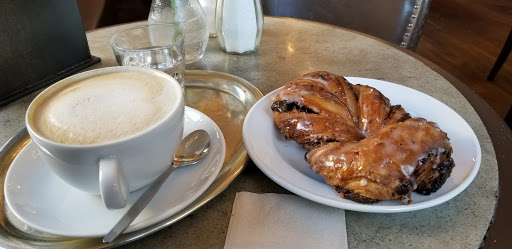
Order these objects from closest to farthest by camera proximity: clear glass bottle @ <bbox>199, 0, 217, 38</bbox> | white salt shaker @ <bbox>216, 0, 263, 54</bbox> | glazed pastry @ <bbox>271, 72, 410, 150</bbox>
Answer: glazed pastry @ <bbox>271, 72, 410, 150</bbox>, white salt shaker @ <bbox>216, 0, 263, 54</bbox>, clear glass bottle @ <bbox>199, 0, 217, 38</bbox>

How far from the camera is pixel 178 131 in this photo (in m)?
0.48

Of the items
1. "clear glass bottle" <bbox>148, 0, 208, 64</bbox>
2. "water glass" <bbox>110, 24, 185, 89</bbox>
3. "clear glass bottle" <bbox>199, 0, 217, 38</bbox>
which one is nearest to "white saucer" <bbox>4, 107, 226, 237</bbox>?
"water glass" <bbox>110, 24, 185, 89</bbox>

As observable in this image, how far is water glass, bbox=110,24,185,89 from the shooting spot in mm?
768

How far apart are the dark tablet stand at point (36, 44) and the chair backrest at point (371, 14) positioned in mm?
862

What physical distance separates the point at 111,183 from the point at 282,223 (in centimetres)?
21

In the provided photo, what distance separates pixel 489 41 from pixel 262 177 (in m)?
2.99

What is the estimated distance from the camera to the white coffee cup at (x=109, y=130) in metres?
0.40

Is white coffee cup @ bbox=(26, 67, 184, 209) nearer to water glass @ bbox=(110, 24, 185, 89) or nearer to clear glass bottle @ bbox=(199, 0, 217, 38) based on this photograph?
water glass @ bbox=(110, 24, 185, 89)

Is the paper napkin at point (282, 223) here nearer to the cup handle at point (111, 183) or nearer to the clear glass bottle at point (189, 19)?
the cup handle at point (111, 183)

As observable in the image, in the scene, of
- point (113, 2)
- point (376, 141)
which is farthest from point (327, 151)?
point (113, 2)

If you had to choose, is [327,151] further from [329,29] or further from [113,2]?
[113,2]

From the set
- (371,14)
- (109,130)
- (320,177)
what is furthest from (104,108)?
(371,14)

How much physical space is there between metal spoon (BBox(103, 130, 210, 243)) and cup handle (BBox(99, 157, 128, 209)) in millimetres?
25

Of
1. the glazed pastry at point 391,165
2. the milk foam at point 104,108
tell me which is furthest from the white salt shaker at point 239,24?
the glazed pastry at point 391,165
